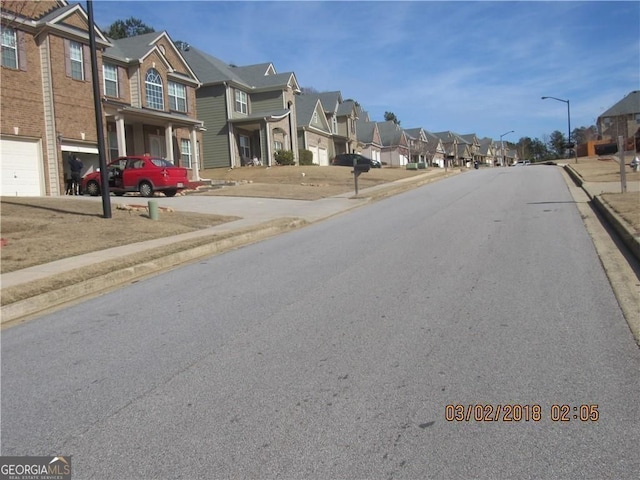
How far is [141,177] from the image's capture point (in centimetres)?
2255

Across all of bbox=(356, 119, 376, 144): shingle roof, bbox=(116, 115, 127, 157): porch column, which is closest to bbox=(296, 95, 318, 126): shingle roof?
bbox=(356, 119, 376, 144): shingle roof

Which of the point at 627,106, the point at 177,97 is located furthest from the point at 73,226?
the point at 627,106

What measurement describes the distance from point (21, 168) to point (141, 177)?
4.38 meters

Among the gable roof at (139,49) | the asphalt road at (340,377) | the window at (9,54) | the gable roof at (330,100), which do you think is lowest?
the asphalt road at (340,377)

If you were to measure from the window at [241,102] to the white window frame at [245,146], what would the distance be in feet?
6.48

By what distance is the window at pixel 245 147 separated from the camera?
40.6 metres

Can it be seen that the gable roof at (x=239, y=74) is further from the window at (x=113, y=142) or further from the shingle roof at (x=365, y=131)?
the shingle roof at (x=365, y=131)

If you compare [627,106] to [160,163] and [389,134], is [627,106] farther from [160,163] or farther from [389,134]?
[160,163]

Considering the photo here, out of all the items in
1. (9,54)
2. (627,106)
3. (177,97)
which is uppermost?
(627,106)

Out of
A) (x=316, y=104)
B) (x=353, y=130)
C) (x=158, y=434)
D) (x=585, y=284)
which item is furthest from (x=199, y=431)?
A: (x=353, y=130)

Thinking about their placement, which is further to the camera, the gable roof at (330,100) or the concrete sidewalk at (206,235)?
the gable roof at (330,100)

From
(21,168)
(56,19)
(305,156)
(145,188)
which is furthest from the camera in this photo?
(305,156)

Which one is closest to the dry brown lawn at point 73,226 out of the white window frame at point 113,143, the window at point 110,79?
the white window frame at point 113,143

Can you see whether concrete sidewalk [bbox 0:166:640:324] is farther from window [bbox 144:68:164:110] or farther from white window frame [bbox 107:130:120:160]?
window [bbox 144:68:164:110]
